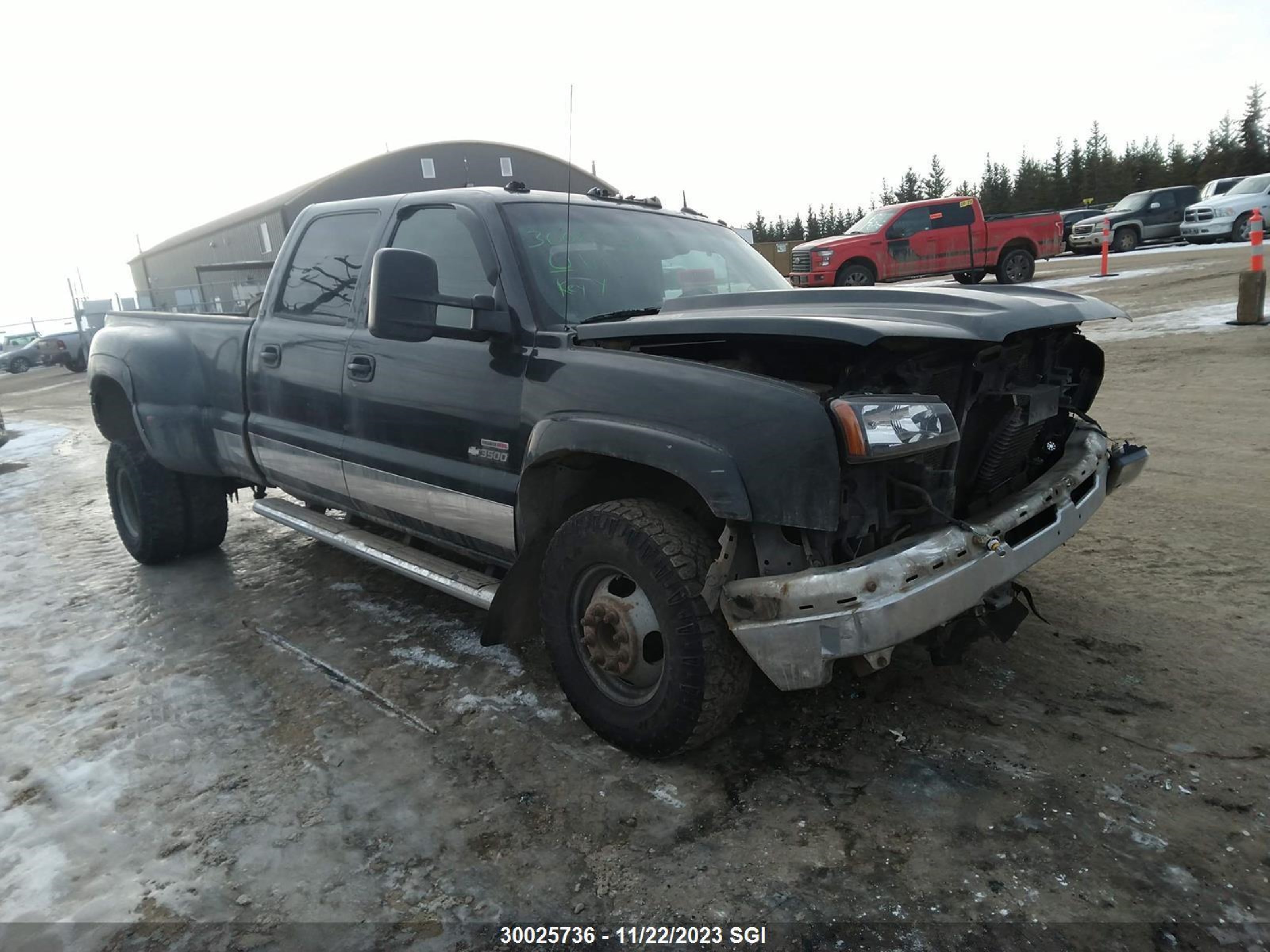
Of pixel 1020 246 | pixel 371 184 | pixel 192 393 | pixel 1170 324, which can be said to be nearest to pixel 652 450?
pixel 192 393

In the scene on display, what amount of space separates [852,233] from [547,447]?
52.6 feet

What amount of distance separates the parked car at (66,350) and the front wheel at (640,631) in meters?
26.6

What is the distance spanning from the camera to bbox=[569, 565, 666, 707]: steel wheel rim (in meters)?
2.59

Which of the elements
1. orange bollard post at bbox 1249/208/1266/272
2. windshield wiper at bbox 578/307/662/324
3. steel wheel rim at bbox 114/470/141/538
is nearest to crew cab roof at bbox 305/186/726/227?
windshield wiper at bbox 578/307/662/324

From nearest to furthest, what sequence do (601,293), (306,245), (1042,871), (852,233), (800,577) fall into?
(1042,871) → (800,577) → (601,293) → (306,245) → (852,233)

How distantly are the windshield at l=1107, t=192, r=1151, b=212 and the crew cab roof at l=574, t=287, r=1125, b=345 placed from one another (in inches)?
1050

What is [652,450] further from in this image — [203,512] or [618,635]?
[203,512]

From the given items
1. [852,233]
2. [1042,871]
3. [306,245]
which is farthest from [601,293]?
[852,233]

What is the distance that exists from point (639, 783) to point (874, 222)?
1665 centimetres

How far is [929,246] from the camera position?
1688 cm

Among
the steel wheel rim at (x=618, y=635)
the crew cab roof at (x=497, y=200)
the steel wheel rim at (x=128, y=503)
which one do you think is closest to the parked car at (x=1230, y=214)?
the crew cab roof at (x=497, y=200)

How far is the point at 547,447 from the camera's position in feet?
9.00

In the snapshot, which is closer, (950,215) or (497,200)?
(497,200)

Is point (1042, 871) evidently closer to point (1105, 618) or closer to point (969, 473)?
point (969, 473)
